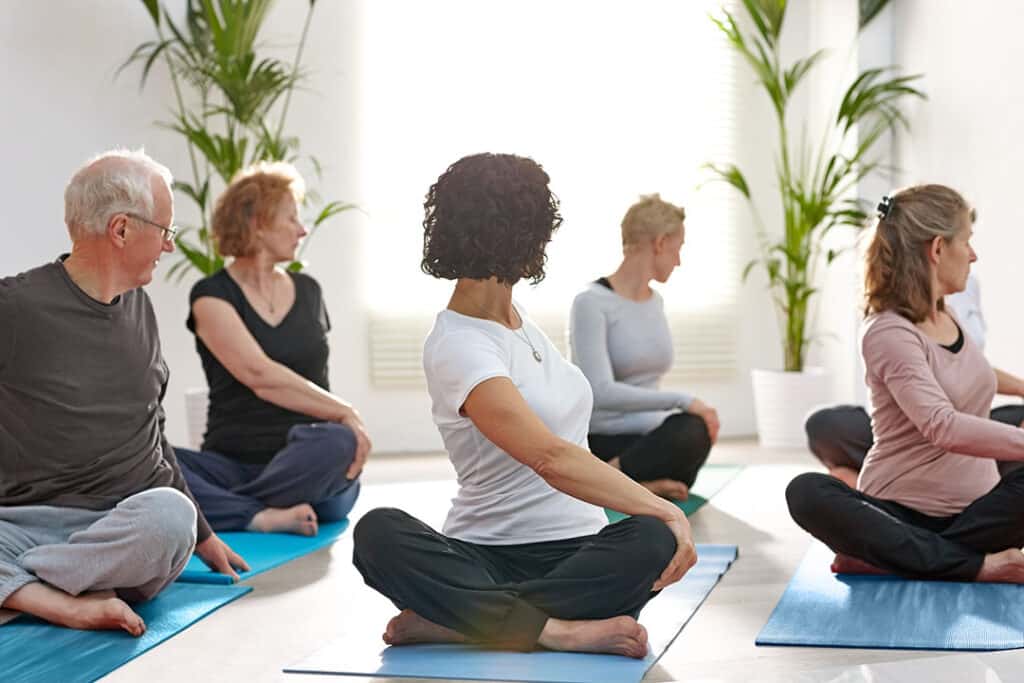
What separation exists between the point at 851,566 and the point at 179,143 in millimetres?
3947

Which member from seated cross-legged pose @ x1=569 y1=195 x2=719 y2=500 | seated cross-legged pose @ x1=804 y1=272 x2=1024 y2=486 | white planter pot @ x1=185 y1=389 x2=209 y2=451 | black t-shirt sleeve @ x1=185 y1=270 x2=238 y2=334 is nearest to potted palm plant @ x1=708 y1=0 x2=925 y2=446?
seated cross-legged pose @ x1=804 y1=272 x2=1024 y2=486

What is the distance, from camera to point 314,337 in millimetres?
4180

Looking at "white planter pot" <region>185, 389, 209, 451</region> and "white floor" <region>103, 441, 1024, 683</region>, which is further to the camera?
"white planter pot" <region>185, 389, 209, 451</region>

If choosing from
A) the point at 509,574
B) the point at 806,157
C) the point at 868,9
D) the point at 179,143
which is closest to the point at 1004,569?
the point at 509,574

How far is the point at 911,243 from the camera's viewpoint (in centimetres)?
309

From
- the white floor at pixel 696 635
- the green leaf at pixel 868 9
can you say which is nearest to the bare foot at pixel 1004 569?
the white floor at pixel 696 635

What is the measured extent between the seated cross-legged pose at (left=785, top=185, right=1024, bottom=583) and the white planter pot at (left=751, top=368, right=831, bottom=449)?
301cm

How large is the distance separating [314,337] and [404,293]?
2430 millimetres

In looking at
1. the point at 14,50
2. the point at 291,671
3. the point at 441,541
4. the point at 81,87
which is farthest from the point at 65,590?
the point at 81,87

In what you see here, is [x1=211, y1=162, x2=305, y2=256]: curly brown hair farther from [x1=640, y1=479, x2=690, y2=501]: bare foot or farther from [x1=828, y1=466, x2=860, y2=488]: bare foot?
[x1=828, y1=466, x2=860, y2=488]: bare foot

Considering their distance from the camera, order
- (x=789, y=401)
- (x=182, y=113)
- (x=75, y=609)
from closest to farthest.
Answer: (x=75, y=609) → (x=182, y=113) → (x=789, y=401)

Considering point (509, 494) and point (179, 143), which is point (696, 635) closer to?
point (509, 494)

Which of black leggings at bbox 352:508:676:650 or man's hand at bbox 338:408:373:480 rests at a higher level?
black leggings at bbox 352:508:676:650

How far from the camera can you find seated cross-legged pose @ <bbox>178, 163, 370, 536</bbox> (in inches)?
156
